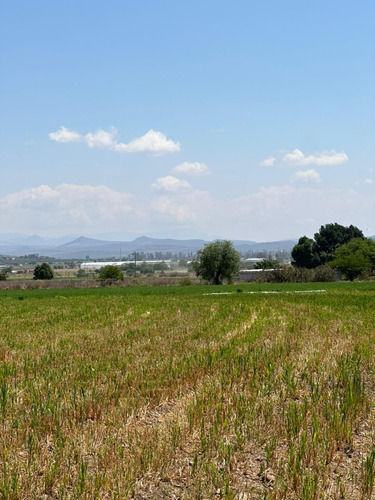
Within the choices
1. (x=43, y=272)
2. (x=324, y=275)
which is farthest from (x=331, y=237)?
(x=43, y=272)

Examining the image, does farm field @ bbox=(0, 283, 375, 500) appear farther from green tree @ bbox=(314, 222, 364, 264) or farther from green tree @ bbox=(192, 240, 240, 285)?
green tree @ bbox=(314, 222, 364, 264)

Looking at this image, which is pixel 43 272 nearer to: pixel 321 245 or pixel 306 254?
pixel 306 254

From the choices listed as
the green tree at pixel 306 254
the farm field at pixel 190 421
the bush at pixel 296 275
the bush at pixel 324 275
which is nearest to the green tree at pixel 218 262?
the bush at pixel 296 275

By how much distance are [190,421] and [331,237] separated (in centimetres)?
A: 13972

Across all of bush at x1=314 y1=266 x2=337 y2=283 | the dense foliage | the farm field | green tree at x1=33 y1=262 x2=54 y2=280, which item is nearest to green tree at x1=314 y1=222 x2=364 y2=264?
the dense foliage

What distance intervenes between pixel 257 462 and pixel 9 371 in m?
6.76

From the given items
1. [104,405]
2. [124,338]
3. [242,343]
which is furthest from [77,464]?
[124,338]

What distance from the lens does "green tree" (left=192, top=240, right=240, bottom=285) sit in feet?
297

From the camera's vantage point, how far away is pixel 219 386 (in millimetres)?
9156

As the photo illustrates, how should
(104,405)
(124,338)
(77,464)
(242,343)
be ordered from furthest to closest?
(124,338)
(242,343)
(104,405)
(77,464)

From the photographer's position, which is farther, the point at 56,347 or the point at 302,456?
the point at 56,347

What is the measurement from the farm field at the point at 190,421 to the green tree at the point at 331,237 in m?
130

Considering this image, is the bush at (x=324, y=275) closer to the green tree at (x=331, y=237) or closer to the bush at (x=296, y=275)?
the bush at (x=296, y=275)

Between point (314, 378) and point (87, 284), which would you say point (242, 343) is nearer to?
point (314, 378)
